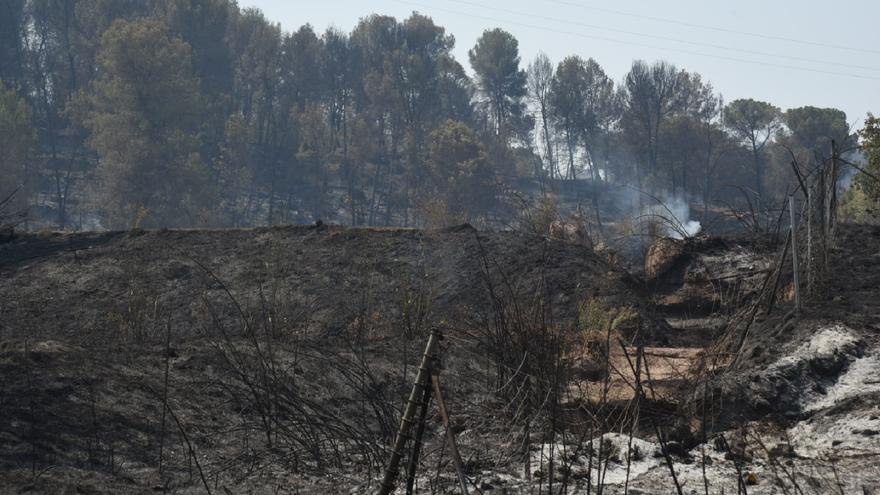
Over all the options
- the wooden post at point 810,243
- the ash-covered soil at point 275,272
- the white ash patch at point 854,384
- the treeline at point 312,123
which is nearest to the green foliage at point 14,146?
the treeline at point 312,123

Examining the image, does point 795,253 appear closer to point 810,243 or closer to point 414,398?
point 810,243

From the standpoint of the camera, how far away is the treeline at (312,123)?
43.7 meters

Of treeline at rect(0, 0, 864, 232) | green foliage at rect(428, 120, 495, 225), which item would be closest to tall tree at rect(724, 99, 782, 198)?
treeline at rect(0, 0, 864, 232)

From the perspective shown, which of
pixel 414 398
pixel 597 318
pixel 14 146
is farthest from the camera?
pixel 14 146

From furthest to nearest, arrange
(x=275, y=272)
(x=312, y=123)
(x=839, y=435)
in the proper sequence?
(x=312, y=123) → (x=275, y=272) → (x=839, y=435)

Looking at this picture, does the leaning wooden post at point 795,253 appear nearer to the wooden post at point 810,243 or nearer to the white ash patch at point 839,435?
A: the wooden post at point 810,243

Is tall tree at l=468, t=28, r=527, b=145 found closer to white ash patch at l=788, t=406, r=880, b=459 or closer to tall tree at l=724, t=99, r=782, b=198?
tall tree at l=724, t=99, r=782, b=198

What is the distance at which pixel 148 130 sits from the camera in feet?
143

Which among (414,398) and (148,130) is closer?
(414,398)

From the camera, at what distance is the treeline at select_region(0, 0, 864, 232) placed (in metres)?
43.7

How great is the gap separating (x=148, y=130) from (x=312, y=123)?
13962 mm

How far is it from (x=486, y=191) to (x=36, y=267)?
32.1 metres

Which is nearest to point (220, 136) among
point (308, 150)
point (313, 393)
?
point (308, 150)

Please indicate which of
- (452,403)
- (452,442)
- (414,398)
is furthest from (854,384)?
(452,442)
